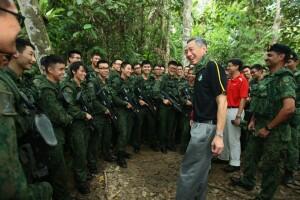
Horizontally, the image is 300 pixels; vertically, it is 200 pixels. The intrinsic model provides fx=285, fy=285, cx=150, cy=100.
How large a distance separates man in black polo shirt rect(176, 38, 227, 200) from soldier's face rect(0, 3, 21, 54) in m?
2.18

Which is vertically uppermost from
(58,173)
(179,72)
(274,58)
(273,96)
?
(274,58)

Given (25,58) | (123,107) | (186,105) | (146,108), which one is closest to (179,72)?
(186,105)

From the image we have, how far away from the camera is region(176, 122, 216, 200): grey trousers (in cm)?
307

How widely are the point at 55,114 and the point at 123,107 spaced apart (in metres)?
2.34

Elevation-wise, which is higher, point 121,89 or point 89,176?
point 121,89

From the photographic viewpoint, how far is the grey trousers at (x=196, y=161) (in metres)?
3.07

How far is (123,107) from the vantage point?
5621mm

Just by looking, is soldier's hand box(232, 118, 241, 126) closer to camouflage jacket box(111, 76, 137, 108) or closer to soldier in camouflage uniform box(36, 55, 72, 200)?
camouflage jacket box(111, 76, 137, 108)

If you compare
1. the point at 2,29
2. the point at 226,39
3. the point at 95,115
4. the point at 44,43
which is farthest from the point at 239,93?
the point at 226,39

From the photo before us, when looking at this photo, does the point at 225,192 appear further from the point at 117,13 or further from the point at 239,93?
the point at 117,13

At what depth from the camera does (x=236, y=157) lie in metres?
5.25

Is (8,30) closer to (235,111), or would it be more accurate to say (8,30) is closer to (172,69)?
(235,111)

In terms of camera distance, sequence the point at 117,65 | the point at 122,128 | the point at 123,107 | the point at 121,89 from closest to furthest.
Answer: the point at 122,128, the point at 123,107, the point at 121,89, the point at 117,65

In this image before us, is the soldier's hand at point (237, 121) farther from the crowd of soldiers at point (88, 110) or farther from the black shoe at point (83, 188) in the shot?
the black shoe at point (83, 188)
